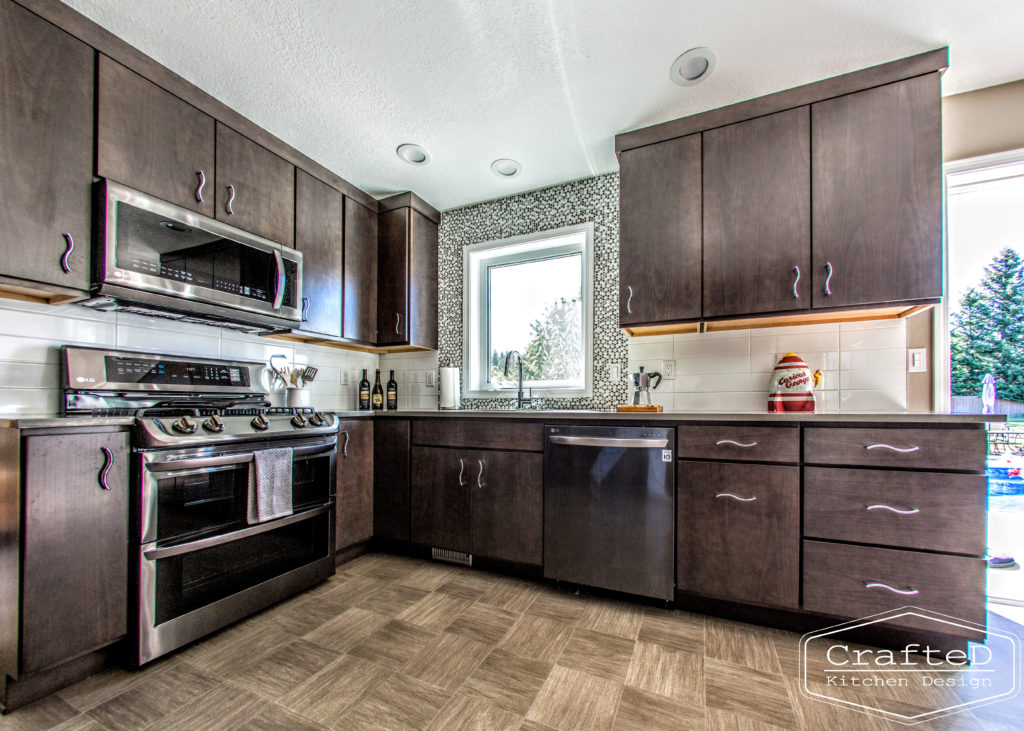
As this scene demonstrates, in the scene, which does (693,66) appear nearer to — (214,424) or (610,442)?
(610,442)

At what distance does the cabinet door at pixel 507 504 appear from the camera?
2.16 metres

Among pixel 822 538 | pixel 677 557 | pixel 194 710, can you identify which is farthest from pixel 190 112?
pixel 822 538

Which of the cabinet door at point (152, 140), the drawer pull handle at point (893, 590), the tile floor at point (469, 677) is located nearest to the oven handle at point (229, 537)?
the tile floor at point (469, 677)

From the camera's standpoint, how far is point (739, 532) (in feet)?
5.78

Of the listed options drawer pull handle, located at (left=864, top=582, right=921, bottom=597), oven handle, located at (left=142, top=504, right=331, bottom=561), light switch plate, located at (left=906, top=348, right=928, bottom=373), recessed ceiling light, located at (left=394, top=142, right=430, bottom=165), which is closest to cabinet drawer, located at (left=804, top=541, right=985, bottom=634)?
drawer pull handle, located at (left=864, top=582, right=921, bottom=597)

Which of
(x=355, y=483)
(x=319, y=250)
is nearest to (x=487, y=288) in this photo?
(x=319, y=250)

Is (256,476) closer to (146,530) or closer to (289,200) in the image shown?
(146,530)

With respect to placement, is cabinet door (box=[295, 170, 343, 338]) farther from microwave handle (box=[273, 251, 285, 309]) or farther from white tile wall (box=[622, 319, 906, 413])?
white tile wall (box=[622, 319, 906, 413])

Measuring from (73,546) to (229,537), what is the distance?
47 centimetres

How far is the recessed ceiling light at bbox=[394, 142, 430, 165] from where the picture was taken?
246cm

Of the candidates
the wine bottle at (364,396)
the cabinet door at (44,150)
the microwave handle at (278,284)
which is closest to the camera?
the cabinet door at (44,150)

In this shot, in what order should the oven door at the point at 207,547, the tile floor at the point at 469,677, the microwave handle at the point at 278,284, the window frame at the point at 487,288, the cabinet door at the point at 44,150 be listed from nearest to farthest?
the tile floor at the point at 469,677 → the cabinet door at the point at 44,150 → the oven door at the point at 207,547 → the microwave handle at the point at 278,284 → the window frame at the point at 487,288

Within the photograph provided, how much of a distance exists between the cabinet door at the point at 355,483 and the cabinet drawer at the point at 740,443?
5.89 ft

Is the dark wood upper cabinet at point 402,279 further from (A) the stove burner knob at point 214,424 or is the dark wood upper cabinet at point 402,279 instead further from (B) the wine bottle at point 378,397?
(A) the stove burner knob at point 214,424
